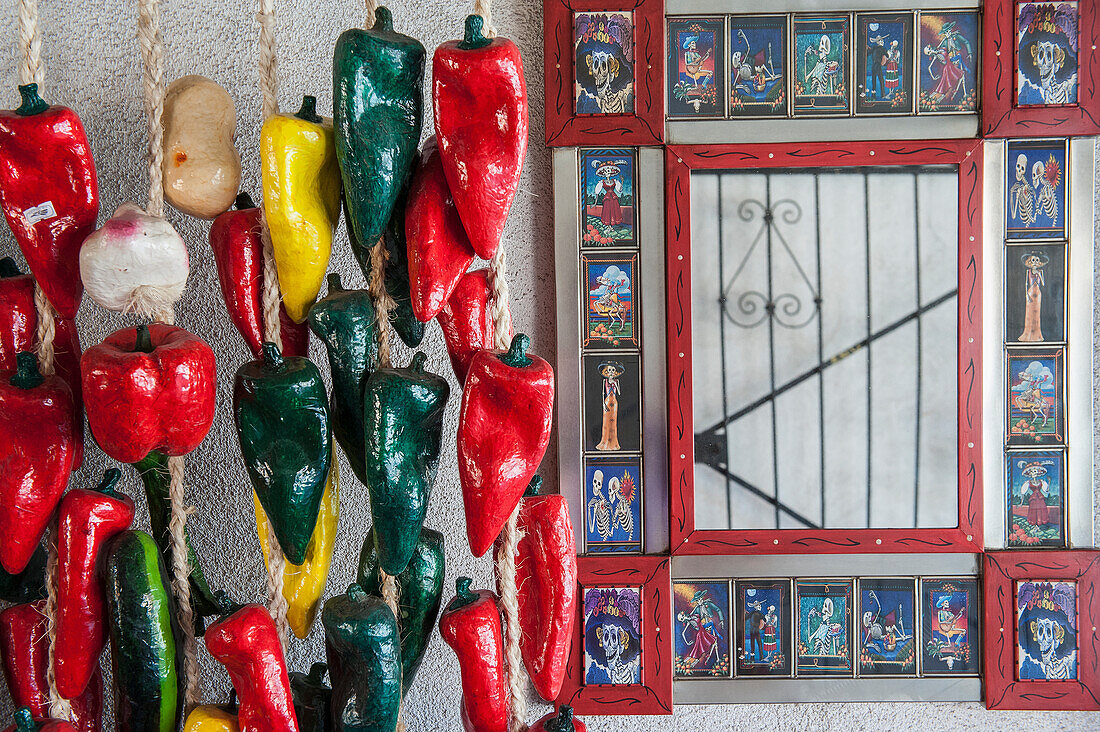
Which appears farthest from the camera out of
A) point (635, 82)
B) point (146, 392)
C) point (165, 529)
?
point (635, 82)

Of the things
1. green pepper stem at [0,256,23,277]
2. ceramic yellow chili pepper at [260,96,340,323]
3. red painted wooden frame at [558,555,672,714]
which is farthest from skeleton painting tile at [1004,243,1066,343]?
green pepper stem at [0,256,23,277]

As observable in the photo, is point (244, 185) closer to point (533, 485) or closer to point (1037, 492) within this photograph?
point (533, 485)

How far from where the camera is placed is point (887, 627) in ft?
2.46

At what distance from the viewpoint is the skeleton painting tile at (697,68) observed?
28.3 inches

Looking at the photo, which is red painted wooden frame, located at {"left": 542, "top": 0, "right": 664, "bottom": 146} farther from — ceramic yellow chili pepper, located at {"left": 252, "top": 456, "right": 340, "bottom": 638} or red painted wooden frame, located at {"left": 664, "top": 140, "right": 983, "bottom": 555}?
ceramic yellow chili pepper, located at {"left": 252, "top": 456, "right": 340, "bottom": 638}

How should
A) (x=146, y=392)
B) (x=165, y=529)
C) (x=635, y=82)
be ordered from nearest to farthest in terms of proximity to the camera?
(x=146, y=392) < (x=165, y=529) < (x=635, y=82)

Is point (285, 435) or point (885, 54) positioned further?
point (885, 54)

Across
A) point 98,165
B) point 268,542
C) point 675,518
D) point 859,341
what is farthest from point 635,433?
point 98,165

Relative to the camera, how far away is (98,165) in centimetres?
72

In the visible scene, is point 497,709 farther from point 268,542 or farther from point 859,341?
point 859,341

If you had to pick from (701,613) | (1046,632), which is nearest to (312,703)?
(701,613)

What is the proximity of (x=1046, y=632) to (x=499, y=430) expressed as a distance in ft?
2.18

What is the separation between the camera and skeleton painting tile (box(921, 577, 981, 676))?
75 centimetres

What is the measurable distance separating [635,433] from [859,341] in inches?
10.0
